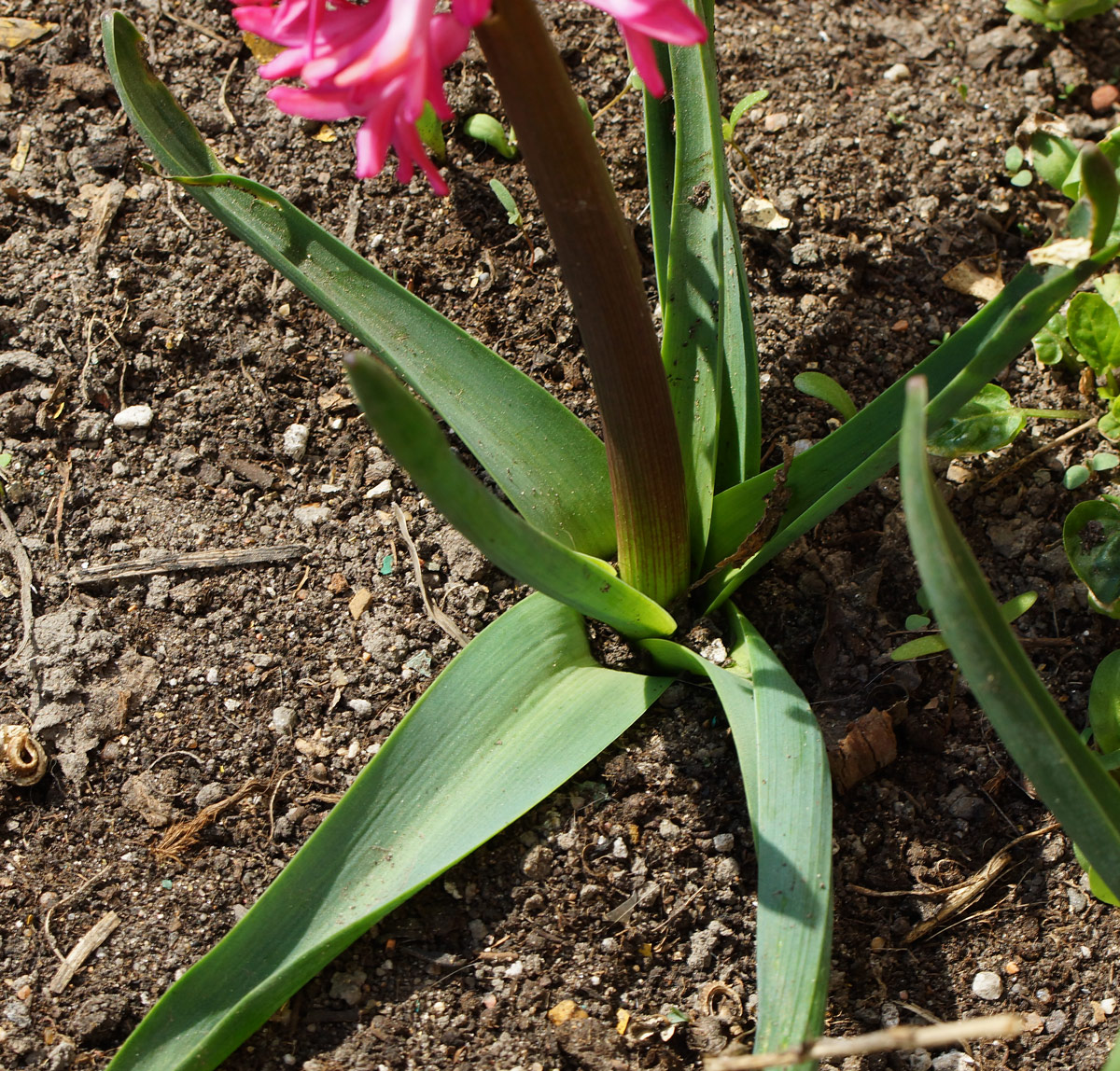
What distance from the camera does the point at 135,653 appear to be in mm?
1657

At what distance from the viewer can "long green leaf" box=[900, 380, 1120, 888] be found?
84 centimetres

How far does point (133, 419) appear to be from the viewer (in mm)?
1843

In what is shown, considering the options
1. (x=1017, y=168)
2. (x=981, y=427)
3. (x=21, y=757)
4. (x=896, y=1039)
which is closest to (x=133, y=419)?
(x=21, y=757)

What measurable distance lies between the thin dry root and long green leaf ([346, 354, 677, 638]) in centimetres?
94

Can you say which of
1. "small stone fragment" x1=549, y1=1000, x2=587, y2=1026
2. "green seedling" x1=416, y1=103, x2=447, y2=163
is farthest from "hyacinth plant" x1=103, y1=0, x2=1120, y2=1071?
"green seedling" x1=416, y1=103, x2=447, y2=163

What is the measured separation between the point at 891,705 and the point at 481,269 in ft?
3.73

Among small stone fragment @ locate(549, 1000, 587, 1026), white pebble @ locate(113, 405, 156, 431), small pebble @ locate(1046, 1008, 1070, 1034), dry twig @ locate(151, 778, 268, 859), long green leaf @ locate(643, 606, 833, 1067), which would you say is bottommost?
small pebble @ locate(1046, 1008, 1070, 1034)

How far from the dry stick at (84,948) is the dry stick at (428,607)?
65 cm

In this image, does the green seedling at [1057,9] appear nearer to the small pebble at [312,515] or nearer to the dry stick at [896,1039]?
the small pebble at [312,515]

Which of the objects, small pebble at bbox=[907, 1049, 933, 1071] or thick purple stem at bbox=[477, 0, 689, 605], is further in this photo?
Answer: small pebble at bbox=[907, 1049, 933, 1071]

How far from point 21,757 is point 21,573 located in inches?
13.4

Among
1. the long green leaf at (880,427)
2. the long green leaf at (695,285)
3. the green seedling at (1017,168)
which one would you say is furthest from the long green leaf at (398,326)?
the green seedling at (1017,168)

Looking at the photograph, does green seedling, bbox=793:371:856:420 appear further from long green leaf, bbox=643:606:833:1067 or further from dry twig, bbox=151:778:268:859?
dry twig, bbox=151:778:268:859

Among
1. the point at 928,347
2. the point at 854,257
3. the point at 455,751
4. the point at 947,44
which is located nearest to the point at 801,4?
the point at 947,44
